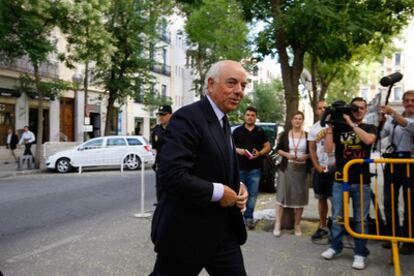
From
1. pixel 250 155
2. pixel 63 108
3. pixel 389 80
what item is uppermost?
pixel 63 108

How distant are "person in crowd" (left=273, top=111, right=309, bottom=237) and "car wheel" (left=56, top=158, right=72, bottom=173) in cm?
1375

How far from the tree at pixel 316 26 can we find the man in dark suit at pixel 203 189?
12.7 ft

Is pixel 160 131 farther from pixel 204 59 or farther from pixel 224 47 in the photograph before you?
pixel 204 59

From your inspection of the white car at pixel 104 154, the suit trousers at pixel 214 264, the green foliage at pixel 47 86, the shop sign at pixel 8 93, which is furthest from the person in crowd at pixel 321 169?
the shop sign at pixel 8 93

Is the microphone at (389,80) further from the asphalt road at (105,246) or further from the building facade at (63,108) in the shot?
the building facade at (63,108)

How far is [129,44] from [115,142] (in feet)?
22.0

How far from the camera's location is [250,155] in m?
6.70

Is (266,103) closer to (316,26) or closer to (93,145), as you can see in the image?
(93,145)

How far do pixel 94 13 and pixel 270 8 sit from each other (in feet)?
39.5

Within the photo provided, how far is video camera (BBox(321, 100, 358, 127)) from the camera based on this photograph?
4984 mm

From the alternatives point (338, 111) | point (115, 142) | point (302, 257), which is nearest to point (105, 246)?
point (302, 257)

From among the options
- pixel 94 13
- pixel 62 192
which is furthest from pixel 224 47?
→ pixel 62 192

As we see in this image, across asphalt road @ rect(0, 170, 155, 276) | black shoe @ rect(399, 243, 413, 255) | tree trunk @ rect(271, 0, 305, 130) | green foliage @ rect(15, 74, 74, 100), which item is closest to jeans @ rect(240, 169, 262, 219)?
tree trunk @ rect(271, 0, 305, 130)

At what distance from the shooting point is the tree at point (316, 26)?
6.32m
